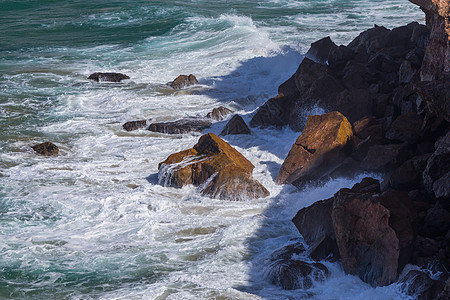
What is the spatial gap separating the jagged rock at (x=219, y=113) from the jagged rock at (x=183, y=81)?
3220 millimetres

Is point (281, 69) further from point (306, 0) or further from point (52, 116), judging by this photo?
point (306, 0)

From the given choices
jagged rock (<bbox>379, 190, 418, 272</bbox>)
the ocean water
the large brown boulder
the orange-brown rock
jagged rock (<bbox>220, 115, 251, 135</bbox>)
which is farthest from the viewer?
jagged rock (<bbox>220, 115, 251, 135</bbox>)

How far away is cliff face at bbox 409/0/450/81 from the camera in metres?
9.77

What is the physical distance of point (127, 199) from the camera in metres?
10.8

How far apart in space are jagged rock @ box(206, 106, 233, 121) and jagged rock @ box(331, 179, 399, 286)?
7.83 metres

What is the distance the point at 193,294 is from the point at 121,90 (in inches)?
471

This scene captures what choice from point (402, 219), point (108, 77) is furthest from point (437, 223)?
point (108, 77)

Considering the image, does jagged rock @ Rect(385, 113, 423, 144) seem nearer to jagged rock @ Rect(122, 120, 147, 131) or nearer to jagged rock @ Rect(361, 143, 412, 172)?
jagged rock @ Rect(361, 143, 412, 172)

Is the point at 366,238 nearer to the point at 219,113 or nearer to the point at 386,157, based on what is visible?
the point at 386,157

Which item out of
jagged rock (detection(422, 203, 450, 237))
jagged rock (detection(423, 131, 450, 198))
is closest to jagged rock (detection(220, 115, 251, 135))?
jagged rock (detection(423, 131, 450, 198))

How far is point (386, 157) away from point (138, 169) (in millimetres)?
5185

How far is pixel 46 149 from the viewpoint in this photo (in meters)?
13.3

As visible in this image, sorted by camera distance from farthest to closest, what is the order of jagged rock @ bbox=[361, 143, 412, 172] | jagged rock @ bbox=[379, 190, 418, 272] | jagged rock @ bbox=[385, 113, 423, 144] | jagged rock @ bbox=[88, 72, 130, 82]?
jagged rock @ bbox=[88, 72, 130, 82], jagged rock @ bbox=[385, 113, 423, 144], jagged rock @ bbox=[361, 143, 412, 172], jagged rock @ bbox=[379, 190, 418, 272]

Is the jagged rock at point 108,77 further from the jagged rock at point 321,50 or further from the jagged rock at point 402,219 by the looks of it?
the jagged rock at point 402,219
